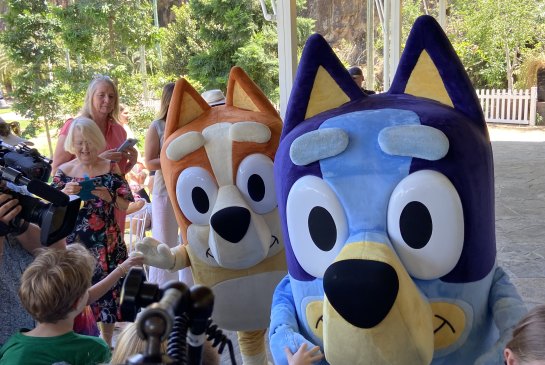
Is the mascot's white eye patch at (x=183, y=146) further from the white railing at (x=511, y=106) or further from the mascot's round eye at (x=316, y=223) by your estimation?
the white railing at (x=511, y=106)

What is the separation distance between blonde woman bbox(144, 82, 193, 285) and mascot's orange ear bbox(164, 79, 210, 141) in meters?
0.88

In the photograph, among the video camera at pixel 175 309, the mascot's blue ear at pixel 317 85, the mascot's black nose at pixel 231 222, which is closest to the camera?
the video camera at pixel 175 309

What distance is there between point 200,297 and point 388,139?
837mm

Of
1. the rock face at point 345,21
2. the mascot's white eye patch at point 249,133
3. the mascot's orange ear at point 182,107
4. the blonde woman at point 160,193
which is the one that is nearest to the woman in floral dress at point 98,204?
the blonde woman at point 160,193

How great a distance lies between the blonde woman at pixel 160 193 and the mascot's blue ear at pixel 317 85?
1.53 metres

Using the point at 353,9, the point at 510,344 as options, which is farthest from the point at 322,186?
the point at 353,9

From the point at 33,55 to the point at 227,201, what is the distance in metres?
6.26

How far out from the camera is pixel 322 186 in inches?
57.3

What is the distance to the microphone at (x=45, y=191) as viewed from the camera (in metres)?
1.42

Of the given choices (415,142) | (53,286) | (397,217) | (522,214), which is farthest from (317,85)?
(522,214)

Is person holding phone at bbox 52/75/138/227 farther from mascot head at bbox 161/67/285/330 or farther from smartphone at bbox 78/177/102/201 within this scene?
mascot head at bbox 161/67/285/330

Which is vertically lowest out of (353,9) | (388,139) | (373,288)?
(373,288)

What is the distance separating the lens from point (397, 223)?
54.5 inches

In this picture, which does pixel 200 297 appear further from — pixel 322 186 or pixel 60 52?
pixel 60 52
